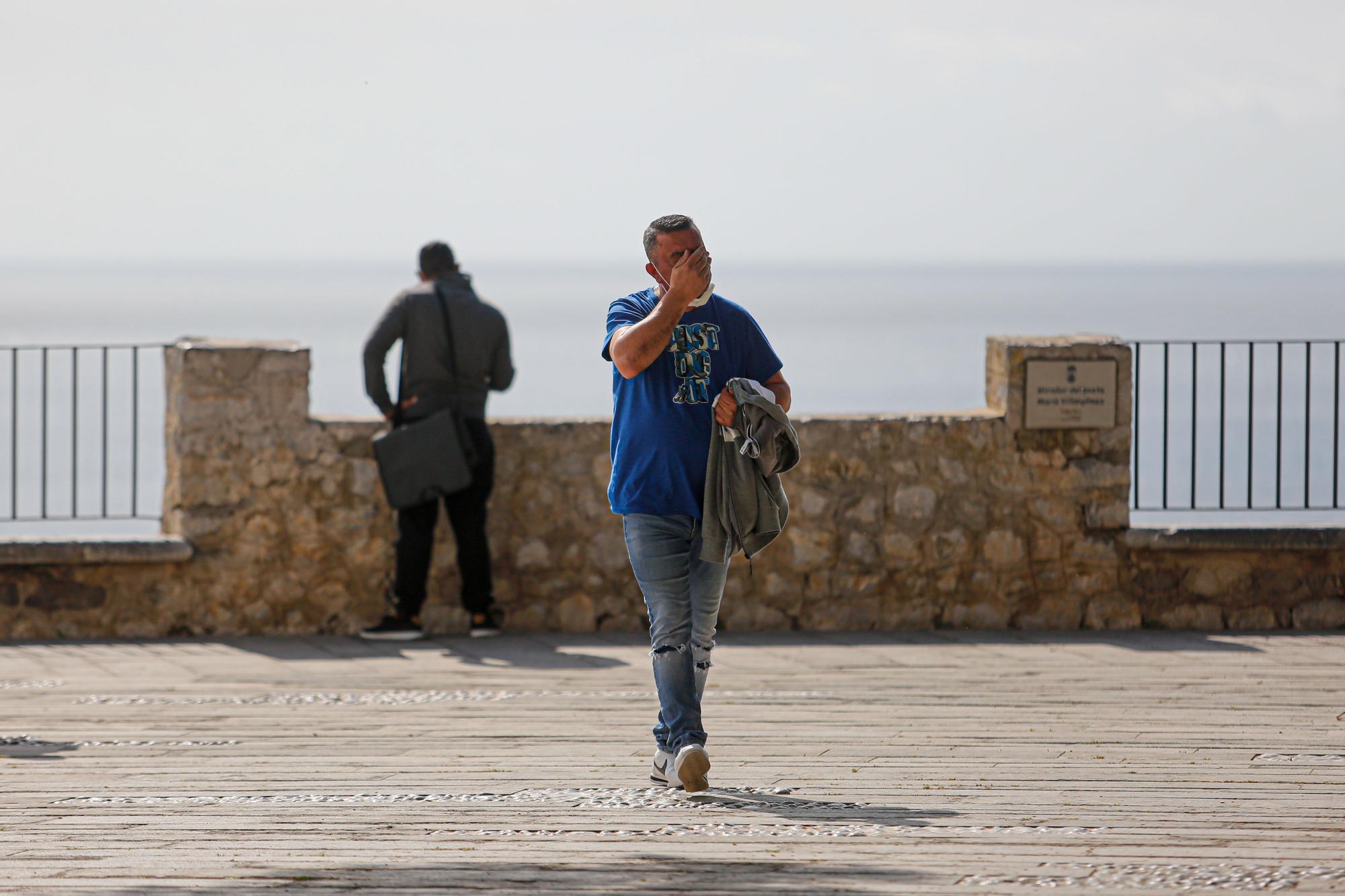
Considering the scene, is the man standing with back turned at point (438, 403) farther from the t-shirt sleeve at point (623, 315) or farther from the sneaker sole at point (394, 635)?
the t-shirt sleeve at point (623, 315)

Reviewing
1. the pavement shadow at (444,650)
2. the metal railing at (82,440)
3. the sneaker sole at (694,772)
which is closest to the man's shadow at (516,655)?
the pavement shadow at (444,650)

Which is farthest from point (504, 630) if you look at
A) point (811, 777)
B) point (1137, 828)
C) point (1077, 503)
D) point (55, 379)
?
point (55, 379)

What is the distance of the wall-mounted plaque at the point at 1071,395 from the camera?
28.0 feet

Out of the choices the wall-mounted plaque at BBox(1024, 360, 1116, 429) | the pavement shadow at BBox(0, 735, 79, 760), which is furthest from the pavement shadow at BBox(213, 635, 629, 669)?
the wall-mounted plaque at BBox(1024, 360, 1116, 429)

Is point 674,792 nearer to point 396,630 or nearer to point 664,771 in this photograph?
point 664,771

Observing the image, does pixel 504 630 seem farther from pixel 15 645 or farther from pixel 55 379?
pixel 55 379

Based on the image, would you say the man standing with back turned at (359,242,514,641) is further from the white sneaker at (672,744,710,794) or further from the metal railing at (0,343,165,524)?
the white sneaker at (672,744,710,794)

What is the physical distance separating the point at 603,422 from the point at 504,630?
1.10 metres

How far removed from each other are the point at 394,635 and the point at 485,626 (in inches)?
16.6

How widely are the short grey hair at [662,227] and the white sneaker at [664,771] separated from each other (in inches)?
53.8

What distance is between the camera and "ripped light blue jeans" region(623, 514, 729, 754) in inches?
196

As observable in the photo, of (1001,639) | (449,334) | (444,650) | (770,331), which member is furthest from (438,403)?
(770,331)

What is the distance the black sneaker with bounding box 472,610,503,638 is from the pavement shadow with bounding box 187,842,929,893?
14.2ft

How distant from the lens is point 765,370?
5.09 meters
